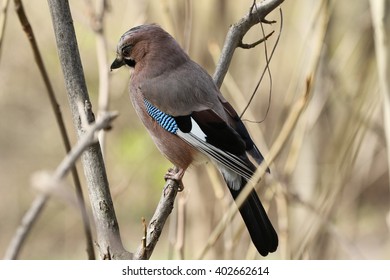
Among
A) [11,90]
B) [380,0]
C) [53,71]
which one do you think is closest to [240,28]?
[380,0]

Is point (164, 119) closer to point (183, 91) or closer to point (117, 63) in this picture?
point (183, 91)

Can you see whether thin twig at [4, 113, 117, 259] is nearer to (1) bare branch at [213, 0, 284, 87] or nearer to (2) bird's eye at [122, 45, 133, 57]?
(1) bare branch at [213, 0, 284, 87]

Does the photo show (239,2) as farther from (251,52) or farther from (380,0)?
(380,0)

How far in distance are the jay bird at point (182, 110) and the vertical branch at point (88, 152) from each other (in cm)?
82

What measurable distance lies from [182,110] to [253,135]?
1.80 feet

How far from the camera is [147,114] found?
3039 millimetres

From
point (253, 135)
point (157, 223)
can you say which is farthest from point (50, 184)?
point (253, 135)

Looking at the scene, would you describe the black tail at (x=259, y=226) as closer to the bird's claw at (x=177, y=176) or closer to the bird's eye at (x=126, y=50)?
the bird's claw at (x=177, y=176)

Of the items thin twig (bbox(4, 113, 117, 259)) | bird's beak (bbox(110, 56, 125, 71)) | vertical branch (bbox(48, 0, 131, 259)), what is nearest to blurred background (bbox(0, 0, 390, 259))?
bird's beak (bbox(110, 56, 125, 71))

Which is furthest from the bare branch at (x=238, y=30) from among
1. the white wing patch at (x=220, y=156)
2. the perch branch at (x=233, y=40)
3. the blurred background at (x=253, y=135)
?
the white wing patch at (x=220, y=156)

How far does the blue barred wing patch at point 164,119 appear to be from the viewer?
300 cm

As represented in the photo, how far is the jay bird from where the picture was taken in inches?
110
